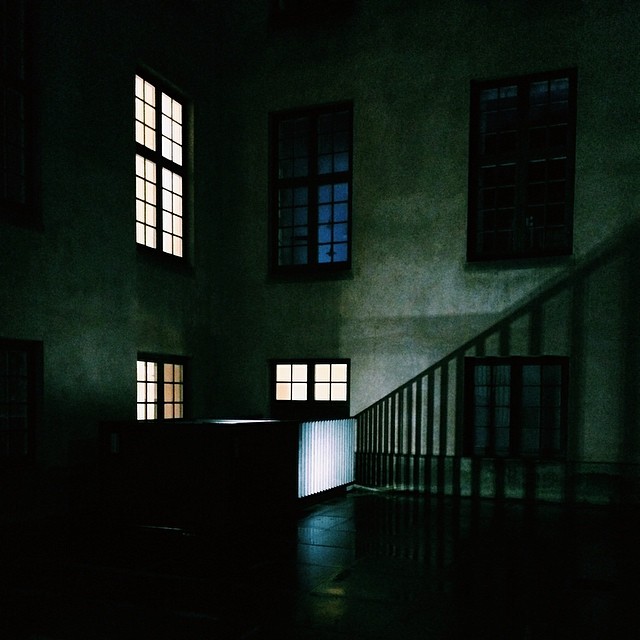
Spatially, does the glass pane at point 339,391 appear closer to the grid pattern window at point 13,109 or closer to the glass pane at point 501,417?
the glass pane at point 501,417

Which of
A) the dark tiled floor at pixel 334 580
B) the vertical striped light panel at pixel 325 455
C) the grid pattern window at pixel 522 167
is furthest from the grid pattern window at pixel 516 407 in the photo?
the vertical striped light panel at pixel 325 455

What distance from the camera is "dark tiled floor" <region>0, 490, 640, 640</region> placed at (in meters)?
4.89

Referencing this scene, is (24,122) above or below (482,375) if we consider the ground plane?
above

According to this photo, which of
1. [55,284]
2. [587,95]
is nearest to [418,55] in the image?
[587,95]

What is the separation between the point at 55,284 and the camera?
8.35 meters

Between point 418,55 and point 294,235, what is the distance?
13.2 feet

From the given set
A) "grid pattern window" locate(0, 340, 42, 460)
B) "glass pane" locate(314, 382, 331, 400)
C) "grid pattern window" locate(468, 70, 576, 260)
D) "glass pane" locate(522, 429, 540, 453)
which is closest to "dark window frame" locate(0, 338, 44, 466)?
"grid pattern window" locate(0, 340, 42, 460)

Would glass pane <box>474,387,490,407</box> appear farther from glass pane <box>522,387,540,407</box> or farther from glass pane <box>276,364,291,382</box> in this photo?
glass pane <box>276,364,291,382</box>

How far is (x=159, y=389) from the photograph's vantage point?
→ 10.8 meters

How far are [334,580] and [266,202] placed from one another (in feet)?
26.3

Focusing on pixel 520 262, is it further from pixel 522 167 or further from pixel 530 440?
pixel 530 440

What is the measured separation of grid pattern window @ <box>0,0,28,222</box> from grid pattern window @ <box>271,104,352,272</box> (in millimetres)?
5118

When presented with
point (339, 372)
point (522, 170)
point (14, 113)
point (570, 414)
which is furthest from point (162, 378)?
point (522, 170)

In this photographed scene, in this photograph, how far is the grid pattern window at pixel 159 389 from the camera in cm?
1038
